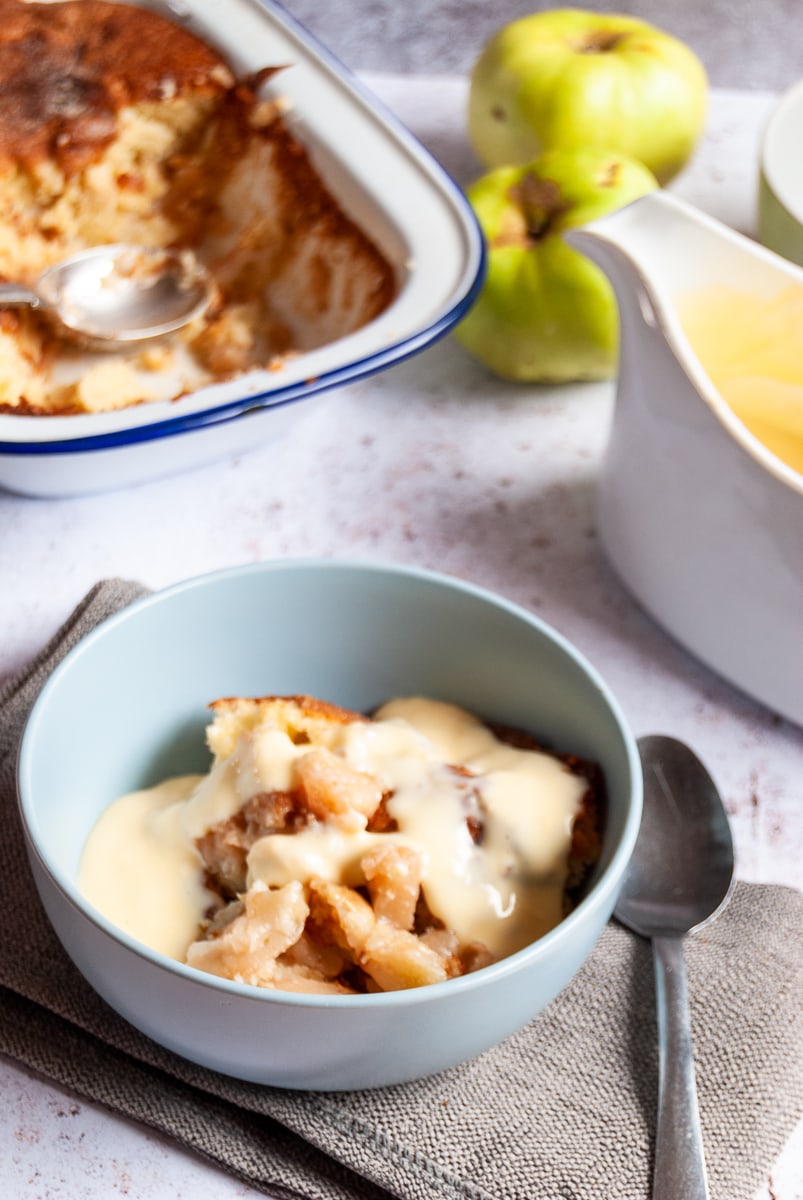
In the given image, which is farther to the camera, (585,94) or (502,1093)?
(585,94)

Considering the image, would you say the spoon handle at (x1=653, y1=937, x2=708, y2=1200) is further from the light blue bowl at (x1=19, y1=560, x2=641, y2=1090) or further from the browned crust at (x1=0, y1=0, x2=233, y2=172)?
the browned crust at (x1=0, y1=0, x2=233, y2=172)

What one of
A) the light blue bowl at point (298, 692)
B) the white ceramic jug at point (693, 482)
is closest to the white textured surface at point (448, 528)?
the white ceramic jug at point (693, 482)

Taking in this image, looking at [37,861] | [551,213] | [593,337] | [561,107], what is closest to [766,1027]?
[37,861]

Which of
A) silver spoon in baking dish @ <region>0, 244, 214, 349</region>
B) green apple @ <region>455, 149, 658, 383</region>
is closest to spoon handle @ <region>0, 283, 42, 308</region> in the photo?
silver spoon in baking dish @ <region>0, 244, 214, 349</region>

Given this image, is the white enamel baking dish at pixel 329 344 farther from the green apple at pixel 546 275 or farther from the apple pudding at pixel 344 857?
the apple pudding at pixel 344 857

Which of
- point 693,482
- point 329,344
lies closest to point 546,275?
point 329,344

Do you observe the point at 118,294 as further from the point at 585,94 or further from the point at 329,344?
the point at 585,94
